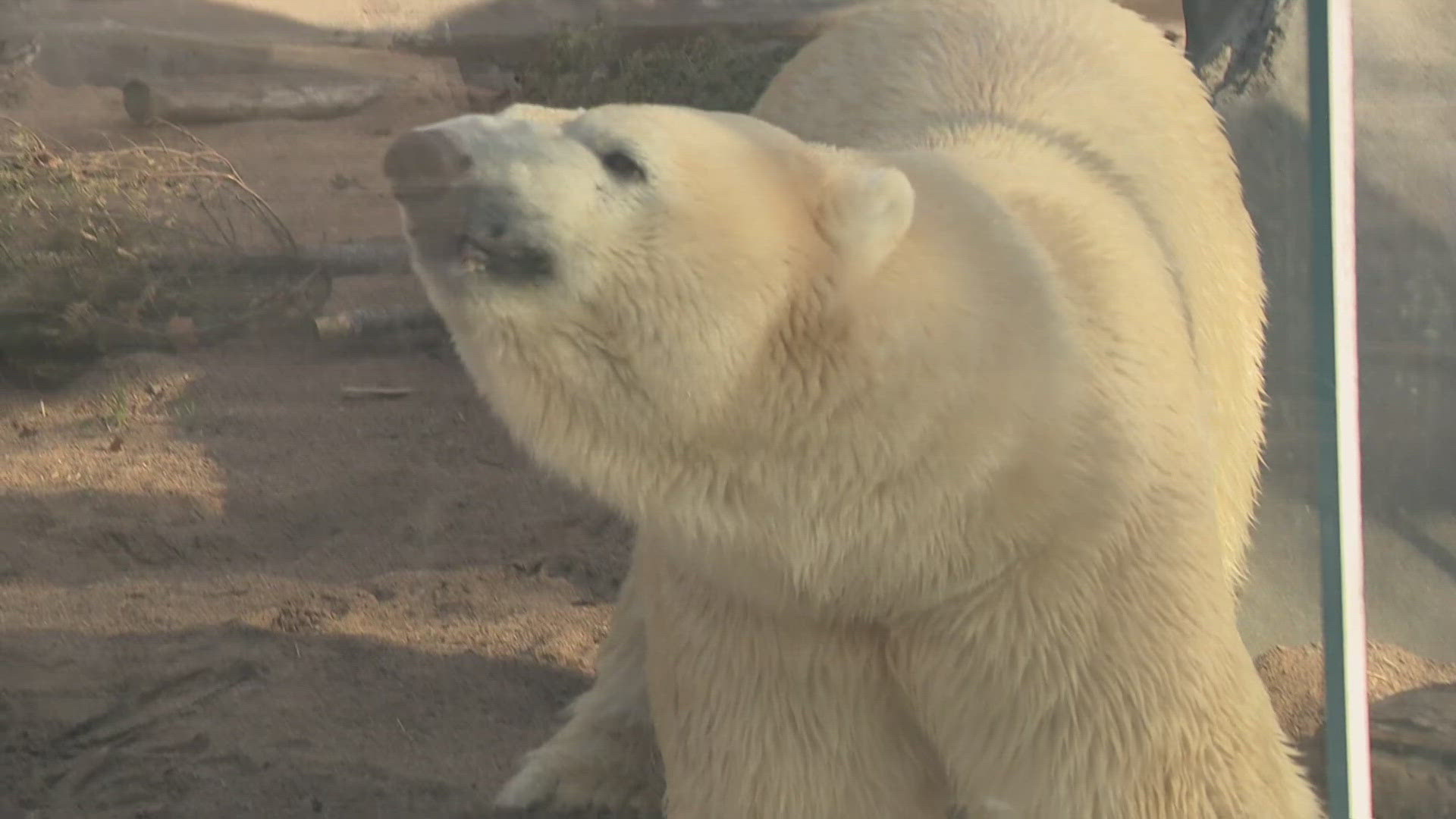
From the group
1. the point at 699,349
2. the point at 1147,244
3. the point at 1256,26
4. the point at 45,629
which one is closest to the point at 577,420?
the point at 699,349

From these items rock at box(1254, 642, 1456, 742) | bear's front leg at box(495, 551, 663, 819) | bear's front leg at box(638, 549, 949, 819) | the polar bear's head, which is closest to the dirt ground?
bear's front leg at box(495, 551, 663, 819)

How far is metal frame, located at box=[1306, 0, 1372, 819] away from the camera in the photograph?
2258 millimetres

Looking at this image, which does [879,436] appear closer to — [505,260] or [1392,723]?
[505,260]

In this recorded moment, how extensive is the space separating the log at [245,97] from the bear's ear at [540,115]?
1001 millimetres

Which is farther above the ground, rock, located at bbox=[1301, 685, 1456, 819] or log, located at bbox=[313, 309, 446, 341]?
rock, located at bbox=[1301, 685, 1456, 819]

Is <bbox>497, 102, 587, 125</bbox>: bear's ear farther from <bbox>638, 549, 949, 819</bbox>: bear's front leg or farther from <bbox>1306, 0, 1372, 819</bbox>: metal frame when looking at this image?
<bbox>1306, 0, 1372, 819</bbox>: metal frame

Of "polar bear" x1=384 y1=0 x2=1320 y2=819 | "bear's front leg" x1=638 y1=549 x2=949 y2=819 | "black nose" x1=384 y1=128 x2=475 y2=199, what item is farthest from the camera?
"bear's front leg" x1=638 y1=549 x2=949 y2=819

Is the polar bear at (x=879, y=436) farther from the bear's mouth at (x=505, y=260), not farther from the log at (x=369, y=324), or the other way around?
the log at (x=369, y=324)

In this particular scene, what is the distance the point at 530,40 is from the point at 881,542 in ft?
3.98

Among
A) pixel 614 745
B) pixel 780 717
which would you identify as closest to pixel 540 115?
pixel 780 717

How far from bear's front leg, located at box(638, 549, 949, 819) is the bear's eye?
0.59 meters

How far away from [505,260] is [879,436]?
1.46ft

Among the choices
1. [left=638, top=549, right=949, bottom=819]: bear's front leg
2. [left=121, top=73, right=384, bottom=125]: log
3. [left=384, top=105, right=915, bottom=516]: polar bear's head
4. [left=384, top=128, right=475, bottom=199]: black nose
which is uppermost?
[left=384, top=128, right=475, bottom=199]: black nose

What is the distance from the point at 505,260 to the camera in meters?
1.62
